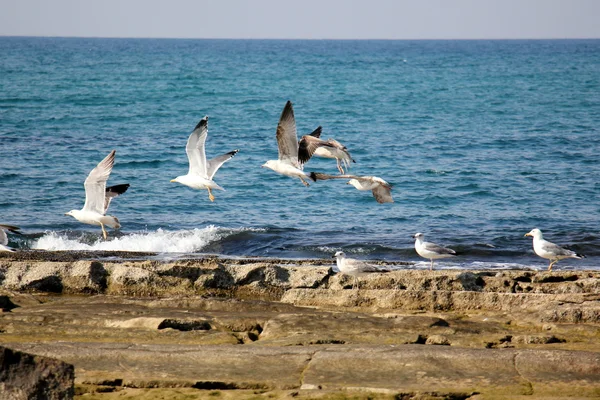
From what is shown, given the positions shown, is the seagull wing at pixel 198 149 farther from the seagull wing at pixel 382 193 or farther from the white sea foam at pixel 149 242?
the white sea foam at pixel 149 242

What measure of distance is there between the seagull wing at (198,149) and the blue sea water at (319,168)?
79.1 inches

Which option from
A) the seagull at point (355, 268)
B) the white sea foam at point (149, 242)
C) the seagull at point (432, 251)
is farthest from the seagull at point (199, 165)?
the white sea foam at point (149, 242)

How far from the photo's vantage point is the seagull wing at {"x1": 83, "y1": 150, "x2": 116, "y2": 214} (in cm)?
1302

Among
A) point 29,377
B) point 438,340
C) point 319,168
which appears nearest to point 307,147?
point 438,340

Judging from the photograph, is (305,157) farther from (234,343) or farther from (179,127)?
(179,127)

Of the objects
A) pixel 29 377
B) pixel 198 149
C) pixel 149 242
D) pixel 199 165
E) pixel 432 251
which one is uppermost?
pixel 198 149

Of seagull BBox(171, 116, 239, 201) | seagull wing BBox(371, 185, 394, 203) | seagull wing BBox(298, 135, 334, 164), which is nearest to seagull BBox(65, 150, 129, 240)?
seagull BBox(171, 116, 239, 201)

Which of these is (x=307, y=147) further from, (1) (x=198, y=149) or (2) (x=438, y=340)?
(2) (x=438, y=340)

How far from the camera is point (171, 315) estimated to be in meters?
9.01

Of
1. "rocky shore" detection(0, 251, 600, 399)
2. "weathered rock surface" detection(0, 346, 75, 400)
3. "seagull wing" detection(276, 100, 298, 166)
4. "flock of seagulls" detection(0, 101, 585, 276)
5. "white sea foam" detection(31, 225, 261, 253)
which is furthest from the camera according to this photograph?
"white sea foam" detection(31, 225, 261, 253)

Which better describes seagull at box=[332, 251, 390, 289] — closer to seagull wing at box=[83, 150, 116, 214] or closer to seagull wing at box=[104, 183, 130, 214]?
seagull wing at box=[83, 150, 116, 214]

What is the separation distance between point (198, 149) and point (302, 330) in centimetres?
581

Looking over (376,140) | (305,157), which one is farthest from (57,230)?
(376,140)

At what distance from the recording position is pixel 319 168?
29703 millimetres
